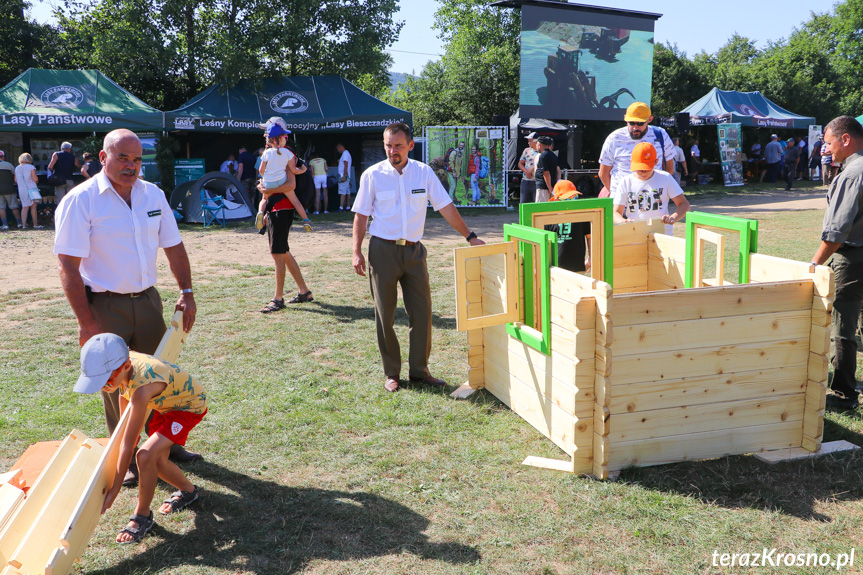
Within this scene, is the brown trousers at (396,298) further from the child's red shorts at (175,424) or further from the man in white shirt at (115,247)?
the child's red shorts at (175,424)

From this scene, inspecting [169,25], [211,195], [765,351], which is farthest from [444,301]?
[169,25]

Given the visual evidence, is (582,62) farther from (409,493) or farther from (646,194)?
(409,493)

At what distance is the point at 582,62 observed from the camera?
19.8 metres

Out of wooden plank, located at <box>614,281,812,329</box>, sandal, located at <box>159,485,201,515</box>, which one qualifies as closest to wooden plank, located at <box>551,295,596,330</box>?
wooden plank, located at <box>614,281,812,329</box>

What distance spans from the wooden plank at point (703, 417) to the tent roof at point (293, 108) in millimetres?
15521

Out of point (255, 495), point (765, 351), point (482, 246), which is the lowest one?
point (255, 495)

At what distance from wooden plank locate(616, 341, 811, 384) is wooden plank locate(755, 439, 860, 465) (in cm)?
49

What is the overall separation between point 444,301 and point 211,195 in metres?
9.92

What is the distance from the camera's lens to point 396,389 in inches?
201

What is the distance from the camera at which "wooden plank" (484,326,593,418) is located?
3676 mm

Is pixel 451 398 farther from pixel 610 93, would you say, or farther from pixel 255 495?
pixel 610 93

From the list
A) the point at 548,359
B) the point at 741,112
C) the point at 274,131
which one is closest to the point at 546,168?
the point at 274,131

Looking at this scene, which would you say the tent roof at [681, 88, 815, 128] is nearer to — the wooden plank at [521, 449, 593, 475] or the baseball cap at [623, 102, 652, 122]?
the baseball cap at [623, 102, 652, 122]

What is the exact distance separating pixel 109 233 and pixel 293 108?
16425 millimetres
